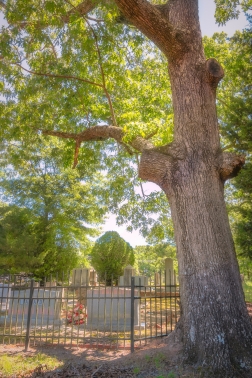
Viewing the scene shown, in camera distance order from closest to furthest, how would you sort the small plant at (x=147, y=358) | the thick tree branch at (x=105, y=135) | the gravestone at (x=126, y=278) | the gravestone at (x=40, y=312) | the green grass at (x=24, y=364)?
the small plant at (x=147, y=358), the green grass at (x=24, y=364), the thick tree branch at (x=105, y=135), the gravestone at (x=40, y=312), the gravestone at (x=126, y=278)

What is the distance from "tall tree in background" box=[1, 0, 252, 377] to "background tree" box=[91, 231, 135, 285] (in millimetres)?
7229

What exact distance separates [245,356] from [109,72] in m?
7.16

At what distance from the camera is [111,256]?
14.3 meters

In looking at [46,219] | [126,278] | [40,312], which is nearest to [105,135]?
[126,278]

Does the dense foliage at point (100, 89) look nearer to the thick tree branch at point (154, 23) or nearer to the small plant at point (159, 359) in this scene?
the thick tree branch at point (154, 23)

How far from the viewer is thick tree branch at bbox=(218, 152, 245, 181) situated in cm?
486

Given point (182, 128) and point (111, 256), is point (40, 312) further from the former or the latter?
point (182, 128)

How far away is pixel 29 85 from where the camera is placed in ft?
26.0

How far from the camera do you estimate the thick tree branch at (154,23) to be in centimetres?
507

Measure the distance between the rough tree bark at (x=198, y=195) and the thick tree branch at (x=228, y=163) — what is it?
0.02 m

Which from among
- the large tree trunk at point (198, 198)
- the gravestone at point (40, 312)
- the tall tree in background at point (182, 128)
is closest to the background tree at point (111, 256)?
the gravestone at point (40, 312)

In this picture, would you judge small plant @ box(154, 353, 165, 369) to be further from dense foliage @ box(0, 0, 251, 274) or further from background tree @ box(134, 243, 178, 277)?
background tree @ box(134, 243, 178, 277)

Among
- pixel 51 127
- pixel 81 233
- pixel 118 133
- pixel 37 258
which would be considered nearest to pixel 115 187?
pixel 51 127

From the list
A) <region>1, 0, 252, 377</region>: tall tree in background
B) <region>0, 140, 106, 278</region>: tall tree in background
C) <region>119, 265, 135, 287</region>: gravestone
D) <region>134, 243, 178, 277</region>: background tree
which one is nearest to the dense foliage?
<region>1, 0, 252, 377</region>: tall tree in background
